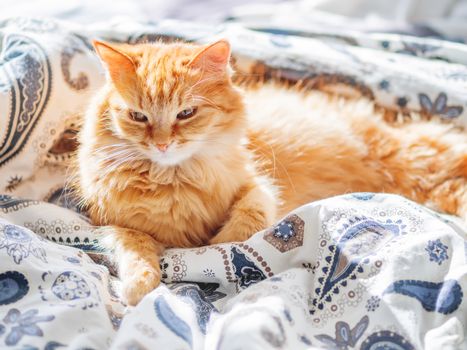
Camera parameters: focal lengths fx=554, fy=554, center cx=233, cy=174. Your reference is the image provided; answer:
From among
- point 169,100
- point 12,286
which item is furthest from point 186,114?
point 12,286

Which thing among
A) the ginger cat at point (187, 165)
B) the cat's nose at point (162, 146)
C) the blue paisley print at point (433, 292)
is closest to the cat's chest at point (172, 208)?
the ginger cat at point (187, 165)

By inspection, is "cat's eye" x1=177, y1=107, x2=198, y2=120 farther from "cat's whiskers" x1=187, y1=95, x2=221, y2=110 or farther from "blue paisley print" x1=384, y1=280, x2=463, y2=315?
"blue paisley print" x1=384, y1=280, x2=463, y2=315

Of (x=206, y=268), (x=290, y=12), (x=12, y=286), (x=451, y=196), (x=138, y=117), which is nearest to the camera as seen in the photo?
(x=12, y=286)

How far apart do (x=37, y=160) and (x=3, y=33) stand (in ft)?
1.41

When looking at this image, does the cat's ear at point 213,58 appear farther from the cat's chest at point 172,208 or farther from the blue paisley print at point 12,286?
the blue paisley print at point 12,286

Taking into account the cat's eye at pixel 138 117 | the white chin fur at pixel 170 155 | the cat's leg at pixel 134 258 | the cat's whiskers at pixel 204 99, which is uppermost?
the cat's whiskers at pixel 204 99

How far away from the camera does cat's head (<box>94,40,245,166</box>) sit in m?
1.31

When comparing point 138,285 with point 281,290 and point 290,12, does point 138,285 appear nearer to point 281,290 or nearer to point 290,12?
point 281,290

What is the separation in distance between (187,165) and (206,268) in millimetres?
296

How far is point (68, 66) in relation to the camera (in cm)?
169

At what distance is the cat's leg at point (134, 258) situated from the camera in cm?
118

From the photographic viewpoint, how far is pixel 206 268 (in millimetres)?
1243

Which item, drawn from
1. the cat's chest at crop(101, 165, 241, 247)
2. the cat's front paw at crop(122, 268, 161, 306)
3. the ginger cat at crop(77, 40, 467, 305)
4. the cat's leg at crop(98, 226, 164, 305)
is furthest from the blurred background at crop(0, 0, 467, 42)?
the cat's front paw at crop(122, 268, 161, 306)

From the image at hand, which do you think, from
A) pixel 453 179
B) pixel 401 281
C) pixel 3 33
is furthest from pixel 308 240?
pixel 3 33
